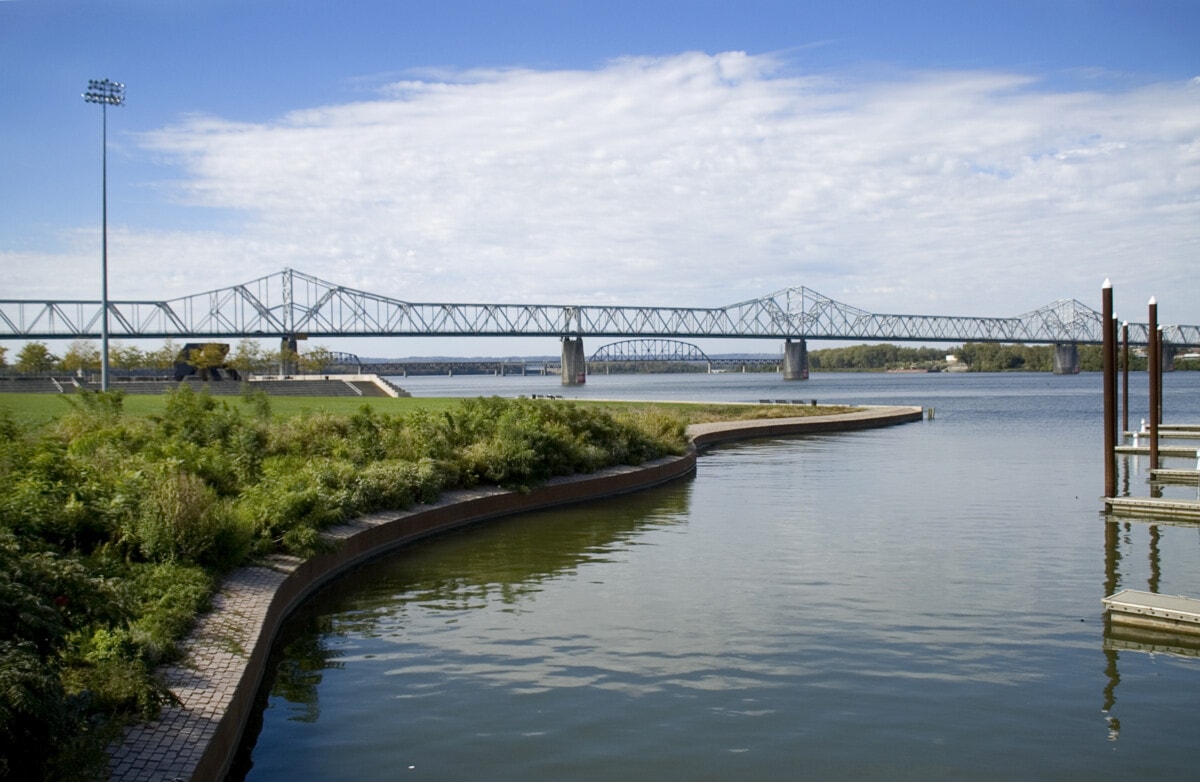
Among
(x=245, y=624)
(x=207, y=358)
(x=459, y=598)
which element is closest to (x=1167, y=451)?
(x=459, y=598)

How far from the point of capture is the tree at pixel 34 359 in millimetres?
92188

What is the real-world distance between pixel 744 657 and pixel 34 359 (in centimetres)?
9610

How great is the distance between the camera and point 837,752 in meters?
7.44

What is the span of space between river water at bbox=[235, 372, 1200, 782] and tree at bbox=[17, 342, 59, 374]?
87.8m

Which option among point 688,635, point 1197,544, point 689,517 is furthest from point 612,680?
point 1197,544

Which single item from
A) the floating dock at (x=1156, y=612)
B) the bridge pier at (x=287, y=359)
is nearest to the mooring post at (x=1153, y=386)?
the floating dock at (x=1156, y=612)

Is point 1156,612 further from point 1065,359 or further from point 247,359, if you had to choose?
point 1065,359

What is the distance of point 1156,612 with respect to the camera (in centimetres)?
1055

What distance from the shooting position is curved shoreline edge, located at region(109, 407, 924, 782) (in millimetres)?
6336

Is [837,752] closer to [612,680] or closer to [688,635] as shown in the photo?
[612,680]

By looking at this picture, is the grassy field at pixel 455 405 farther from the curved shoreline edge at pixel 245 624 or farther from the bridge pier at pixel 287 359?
the bridge pier at pixel 287 359

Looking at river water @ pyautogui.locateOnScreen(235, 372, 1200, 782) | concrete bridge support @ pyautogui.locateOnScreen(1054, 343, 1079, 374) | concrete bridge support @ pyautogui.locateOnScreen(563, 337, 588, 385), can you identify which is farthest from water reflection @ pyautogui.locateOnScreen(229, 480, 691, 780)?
concrete bridge support @ pyautogui.locateOnScreen(1054, 343, 1079, 374)

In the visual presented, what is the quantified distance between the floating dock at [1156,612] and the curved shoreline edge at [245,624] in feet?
26.3

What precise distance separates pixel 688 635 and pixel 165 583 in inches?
185
